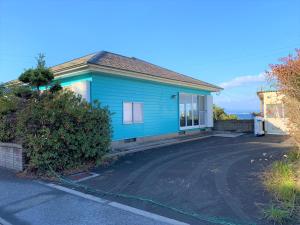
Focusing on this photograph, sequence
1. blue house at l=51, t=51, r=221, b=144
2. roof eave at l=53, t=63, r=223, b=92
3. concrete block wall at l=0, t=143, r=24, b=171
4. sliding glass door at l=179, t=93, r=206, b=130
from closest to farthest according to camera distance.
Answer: concrete block wall at l=0, t=143, r=24, b=171 < roof eave at l=53, t=63, r=223, b=92 < blue house at l=51, t=51, r=221, b=144 < sliding glass door at l=179, t=93, r=206, b=130

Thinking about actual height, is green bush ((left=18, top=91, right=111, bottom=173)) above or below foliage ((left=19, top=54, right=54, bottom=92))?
below

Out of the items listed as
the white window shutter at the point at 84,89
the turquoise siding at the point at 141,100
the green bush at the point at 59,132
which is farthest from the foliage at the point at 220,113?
the green bush at the point at 59,132

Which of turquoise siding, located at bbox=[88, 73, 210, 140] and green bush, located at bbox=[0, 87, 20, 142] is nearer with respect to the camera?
green bush, located at bbox=[0, 87, 20, 142]

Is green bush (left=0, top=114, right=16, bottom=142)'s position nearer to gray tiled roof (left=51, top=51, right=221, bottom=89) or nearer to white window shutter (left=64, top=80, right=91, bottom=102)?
white window shutter (left=64, top=80, right=91, bottom=102)

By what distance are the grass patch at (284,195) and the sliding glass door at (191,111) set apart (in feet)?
30.2

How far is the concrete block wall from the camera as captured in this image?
691 centimetres

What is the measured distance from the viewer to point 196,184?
5.41 m

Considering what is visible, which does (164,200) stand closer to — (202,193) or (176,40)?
(202,193)

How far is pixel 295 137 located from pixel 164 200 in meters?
3.97

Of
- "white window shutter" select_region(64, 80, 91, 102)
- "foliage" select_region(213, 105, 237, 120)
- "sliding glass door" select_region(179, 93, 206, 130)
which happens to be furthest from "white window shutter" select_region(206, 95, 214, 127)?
"white window shutter" select_region(64, 80, 91, 102)

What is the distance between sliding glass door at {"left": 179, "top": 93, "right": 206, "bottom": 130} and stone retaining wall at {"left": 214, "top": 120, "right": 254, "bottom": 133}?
7.27ft

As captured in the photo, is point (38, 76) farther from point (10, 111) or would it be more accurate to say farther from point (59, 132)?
point (59, 132)

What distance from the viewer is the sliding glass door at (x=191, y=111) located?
15023 millimetres

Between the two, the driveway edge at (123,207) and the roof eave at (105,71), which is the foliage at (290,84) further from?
the roof eave at (105,71)
